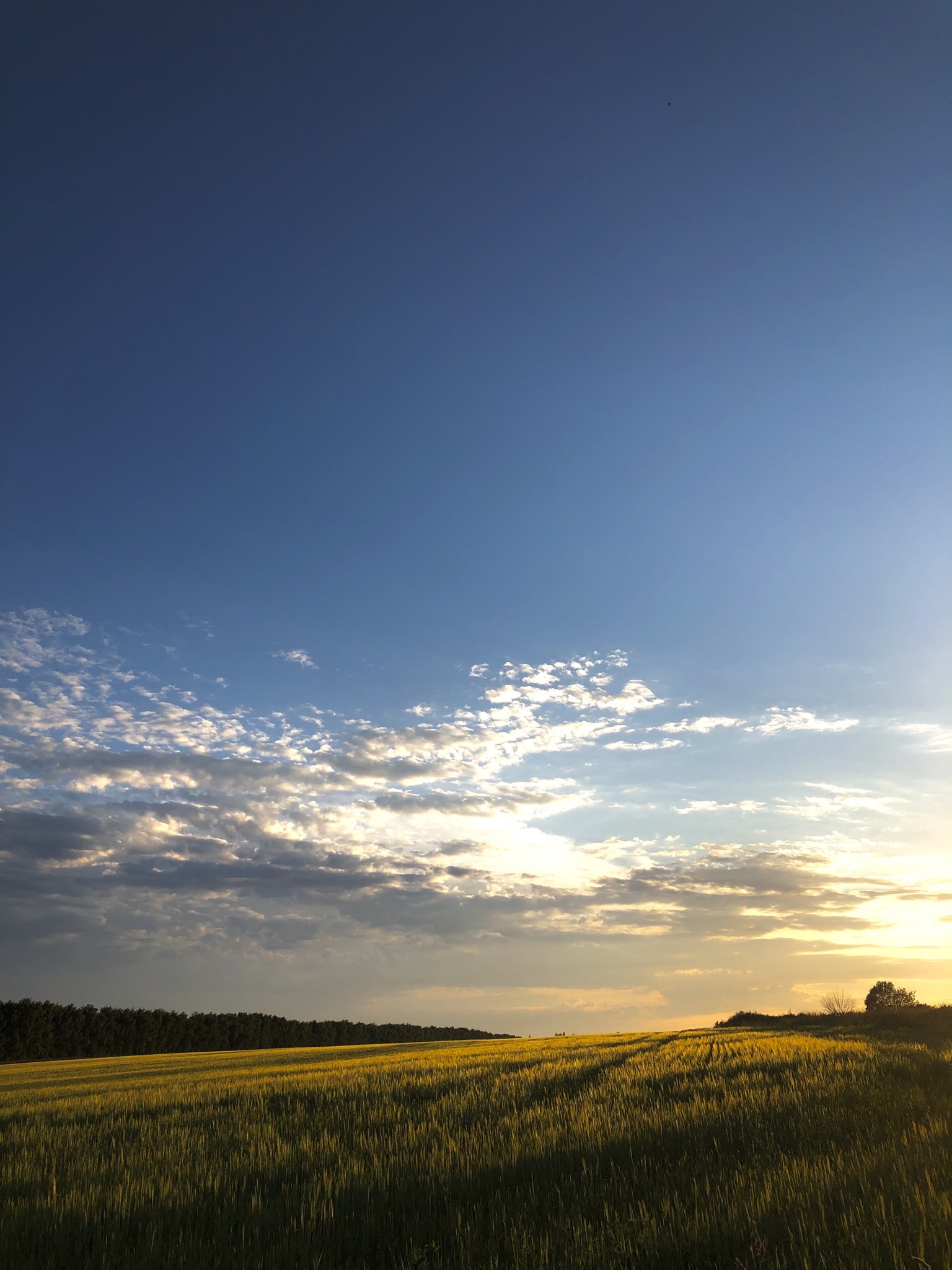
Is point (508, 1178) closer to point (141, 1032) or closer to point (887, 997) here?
point (887, 997)

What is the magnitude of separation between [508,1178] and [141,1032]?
4900 inches

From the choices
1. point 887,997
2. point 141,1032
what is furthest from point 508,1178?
point 141,1032

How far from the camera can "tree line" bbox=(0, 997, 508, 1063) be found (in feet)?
317

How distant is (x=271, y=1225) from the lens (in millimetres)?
6453

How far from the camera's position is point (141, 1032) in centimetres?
10919

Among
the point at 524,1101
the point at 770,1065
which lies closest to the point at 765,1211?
the point at 524,1101

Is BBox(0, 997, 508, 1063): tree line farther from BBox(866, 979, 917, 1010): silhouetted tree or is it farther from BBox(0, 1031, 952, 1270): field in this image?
BBox(0, 1031, 952, 1270): field

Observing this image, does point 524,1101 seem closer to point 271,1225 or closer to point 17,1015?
point 271,1225

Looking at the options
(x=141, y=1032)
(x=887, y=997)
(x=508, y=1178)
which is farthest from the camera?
(x=141, y=1032)

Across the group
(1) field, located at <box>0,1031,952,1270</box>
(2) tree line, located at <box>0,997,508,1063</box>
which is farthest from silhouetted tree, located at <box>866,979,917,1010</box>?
(1) field, located at <box>0,1031,952,1270</box>

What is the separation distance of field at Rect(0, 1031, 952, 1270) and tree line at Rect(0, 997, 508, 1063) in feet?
250

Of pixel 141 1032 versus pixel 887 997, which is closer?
pixel 887 997

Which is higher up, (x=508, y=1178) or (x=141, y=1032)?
(x=508, y=1178)

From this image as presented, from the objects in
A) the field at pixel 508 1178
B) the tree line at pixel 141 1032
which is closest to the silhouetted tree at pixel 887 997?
the tree line at pixel 141 1032
